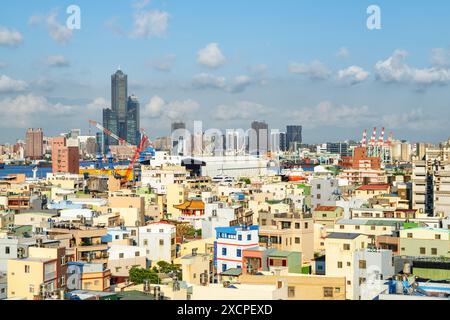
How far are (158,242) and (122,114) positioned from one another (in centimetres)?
5190

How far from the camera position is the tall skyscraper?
58.7 metres

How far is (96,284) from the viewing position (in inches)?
233

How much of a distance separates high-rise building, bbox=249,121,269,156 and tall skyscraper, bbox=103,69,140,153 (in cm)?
1288

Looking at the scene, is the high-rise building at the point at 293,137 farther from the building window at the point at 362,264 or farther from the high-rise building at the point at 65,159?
the building window at the point at 362,264

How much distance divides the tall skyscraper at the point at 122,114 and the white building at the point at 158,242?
5035 centimetres

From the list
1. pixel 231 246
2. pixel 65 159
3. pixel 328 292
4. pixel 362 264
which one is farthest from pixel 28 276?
pixel 65 159

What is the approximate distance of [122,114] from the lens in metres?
59.3

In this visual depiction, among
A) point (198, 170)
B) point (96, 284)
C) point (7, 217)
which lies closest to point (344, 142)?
point (198, 170)

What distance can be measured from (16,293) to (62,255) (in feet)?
1.86

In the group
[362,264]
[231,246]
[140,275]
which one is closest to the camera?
[362,264]

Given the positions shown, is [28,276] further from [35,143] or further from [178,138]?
[35,143]

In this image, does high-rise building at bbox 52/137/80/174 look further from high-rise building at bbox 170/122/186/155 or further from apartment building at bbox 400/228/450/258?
apartment building at bbox 400/228/450/258

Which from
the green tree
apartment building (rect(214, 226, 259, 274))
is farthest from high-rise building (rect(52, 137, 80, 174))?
the green tree
